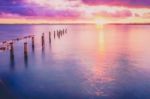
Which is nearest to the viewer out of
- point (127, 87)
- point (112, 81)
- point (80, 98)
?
point (80, 98)

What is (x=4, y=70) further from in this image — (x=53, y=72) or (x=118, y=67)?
(x=118, y=67)

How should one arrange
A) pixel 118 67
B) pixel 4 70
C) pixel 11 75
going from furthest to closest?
1. pixel 118 67
2. pixel 4 70
3. pixel 11 75

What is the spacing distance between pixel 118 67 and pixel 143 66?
2.19 m

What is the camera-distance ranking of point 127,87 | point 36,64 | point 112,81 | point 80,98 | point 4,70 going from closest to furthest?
point 80,98, point 127,87, point 112,81, point 4,70, point 36,64

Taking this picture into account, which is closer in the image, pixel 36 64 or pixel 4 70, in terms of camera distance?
pixel 4 70

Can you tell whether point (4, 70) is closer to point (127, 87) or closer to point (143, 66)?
point (127, 87)

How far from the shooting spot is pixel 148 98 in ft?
44.1

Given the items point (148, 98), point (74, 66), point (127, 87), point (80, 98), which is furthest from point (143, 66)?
point (80, 98)

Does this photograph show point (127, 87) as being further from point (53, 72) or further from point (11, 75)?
point (11, 75)

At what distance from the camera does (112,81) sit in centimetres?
1702

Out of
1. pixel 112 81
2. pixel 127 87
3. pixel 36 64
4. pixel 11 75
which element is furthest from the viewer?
pixel 36 64

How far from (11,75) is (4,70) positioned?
1866mm

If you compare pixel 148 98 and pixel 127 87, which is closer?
pixel 148 98

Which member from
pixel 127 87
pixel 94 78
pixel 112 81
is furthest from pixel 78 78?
pixel 127 87
